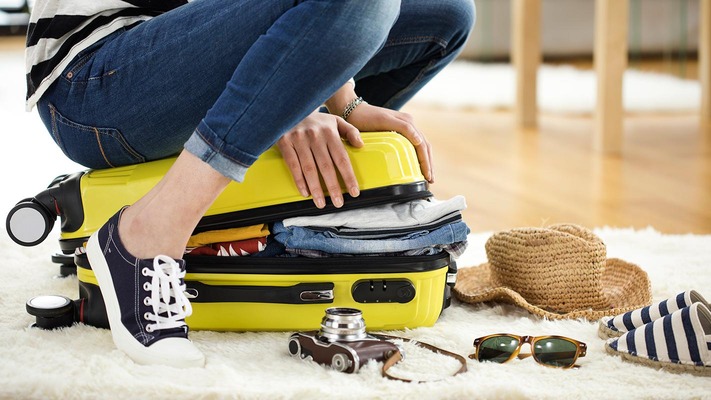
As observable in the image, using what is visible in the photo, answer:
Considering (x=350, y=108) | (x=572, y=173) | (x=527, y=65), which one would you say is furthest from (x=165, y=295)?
(x=527, y=65)

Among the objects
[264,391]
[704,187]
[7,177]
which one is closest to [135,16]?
[264,391]

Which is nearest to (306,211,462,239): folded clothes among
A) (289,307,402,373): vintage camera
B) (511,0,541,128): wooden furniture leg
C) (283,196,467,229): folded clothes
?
(283,196,467,229): folded clothes

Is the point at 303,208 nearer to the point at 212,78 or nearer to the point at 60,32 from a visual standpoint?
the point at 212,78

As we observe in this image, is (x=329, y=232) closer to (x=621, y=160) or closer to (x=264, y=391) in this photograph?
(x=264, y=391)

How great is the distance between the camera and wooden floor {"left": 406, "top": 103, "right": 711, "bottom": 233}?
5.86 feet

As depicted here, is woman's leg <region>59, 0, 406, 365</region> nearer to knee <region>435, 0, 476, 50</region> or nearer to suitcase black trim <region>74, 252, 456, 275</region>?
suitcase black trim <region>74, 252, 456, 275</region>

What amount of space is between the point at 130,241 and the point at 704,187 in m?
1.42

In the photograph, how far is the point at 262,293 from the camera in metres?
1.12

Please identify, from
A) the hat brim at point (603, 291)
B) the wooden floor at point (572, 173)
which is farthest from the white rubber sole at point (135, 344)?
the wooden floor at point (572, 173)

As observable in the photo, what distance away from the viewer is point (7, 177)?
7.06 ft

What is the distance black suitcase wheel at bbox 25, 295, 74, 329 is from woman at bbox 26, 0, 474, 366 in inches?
3.6

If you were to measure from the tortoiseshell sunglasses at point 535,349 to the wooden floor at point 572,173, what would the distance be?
0.34 m

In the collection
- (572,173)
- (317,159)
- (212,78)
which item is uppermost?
(212,78)

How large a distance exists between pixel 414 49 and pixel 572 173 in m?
0.94
